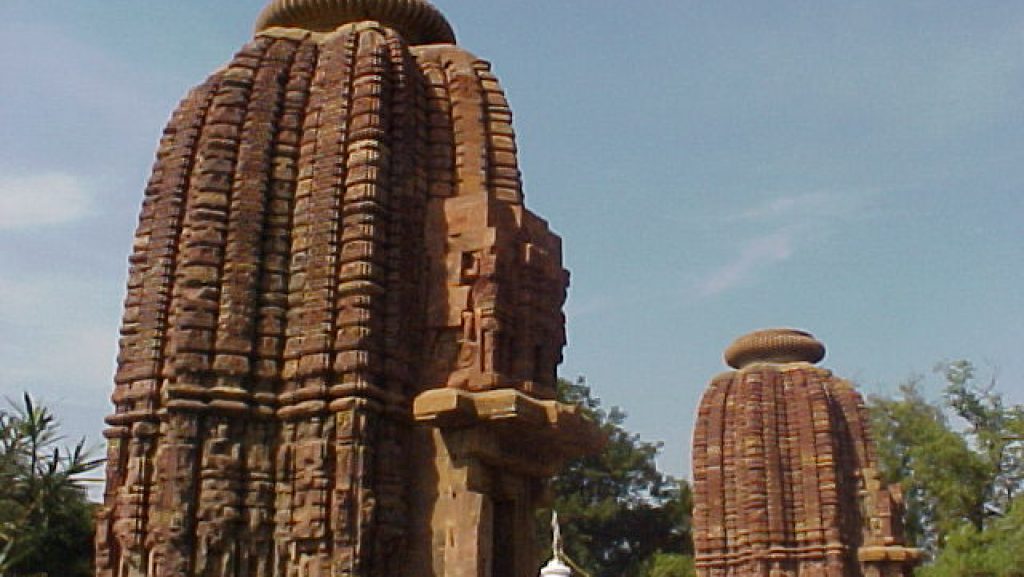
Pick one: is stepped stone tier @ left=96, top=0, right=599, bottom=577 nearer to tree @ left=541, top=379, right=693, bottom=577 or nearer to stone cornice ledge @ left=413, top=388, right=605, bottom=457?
stone cornice ledge @ left=413, top=388, right=605, bottom=457

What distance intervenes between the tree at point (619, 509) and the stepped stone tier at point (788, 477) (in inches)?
401

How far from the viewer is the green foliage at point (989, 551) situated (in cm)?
1959

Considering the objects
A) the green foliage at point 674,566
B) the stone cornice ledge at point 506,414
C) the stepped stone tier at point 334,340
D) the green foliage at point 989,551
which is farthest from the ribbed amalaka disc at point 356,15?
the green foliage at point 674,566

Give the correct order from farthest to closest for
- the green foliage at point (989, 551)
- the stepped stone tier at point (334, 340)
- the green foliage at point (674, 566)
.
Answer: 1. the green foliage at point (674, 566)
2. the green foliage at point (989, 551)
3. the stepped stone tier at point (334, 340)

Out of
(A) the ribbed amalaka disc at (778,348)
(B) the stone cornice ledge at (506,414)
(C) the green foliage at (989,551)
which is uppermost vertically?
(A) the ribbed amalaka disc at (778,348)

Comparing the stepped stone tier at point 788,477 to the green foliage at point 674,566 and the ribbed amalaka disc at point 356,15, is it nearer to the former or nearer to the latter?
the green foliage at point 674,566

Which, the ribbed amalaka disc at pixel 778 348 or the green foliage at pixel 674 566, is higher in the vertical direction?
the ribbed amalaka disc at pixel 778 348

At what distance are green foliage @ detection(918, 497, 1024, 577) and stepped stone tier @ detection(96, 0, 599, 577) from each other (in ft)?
38.7

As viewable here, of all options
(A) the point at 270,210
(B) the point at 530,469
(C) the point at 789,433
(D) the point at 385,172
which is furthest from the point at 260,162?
(C) the point at 789,433

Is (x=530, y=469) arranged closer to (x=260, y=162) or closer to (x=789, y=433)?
(x=260, y=162)

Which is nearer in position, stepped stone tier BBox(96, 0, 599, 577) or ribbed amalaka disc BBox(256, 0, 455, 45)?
stepped stone tier BBox(96, 0, 599, 577)

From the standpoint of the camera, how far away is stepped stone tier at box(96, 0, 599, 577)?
9500mm

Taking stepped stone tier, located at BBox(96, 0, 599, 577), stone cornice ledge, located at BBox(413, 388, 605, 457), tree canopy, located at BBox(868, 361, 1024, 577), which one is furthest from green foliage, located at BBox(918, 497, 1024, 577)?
stepped stone tier, located at BBox(96, 0, 599, 577)

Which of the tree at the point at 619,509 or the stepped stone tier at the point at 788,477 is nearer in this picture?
the stepped stone tier at the point at 788,477
